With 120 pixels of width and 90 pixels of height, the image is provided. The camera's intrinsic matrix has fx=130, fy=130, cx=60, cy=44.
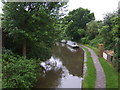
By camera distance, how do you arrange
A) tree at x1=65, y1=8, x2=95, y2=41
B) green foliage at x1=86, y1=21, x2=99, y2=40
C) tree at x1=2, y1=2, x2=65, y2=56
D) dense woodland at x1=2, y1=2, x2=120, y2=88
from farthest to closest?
tree at x1=65, y1=8, x2=95, y2=41 → green foliage at x1=86, y1=21, x2=99, y2=40 → tree at x1=2, y1=2, x2=65, y2=56 → dense woodland at x1=2, y1=2, x2=120, y2=88

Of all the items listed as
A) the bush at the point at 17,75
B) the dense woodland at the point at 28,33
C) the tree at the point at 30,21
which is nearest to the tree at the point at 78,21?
the dense woodland at the point at 28,33

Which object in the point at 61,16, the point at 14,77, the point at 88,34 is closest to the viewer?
the point at 14,77

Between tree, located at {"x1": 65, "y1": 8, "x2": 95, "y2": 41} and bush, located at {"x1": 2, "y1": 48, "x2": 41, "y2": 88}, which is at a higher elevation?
tree, located at {"x1": 65, "y1": 8, "x2": 95, "y2": 41}

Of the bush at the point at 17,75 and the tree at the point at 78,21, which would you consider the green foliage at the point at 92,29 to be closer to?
the tree at the point at 78,21

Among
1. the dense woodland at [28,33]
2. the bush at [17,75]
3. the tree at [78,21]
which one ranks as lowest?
the bush at [17,75]

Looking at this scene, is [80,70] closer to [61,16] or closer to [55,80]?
[55,80]

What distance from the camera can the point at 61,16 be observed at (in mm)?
11266

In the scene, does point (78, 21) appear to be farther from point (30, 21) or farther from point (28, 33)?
point (28, 33)

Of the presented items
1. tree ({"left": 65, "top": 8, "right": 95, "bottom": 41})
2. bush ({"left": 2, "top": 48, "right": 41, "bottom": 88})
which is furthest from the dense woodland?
tree ({"left": 65, "top": 8, "right": 95, "bottom": 41})

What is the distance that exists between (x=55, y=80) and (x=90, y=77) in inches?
111

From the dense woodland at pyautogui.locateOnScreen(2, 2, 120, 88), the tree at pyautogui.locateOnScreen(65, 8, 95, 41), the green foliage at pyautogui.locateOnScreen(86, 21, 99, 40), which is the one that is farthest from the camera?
the tree at pyautogui.locateOnScreen(65, 8, 95, 41)

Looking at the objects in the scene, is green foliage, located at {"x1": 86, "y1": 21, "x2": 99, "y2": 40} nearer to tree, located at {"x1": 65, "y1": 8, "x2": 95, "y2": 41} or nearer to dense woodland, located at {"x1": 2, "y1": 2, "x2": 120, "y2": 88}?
tree, located at {"x1": 65, "y1": 8, "x2": 95, "y2": 41}

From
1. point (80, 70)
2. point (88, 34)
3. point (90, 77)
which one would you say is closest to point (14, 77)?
point (90, 77)

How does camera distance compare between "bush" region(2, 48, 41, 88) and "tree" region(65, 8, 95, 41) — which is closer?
"bush" region(2, 48, 41, 88)
